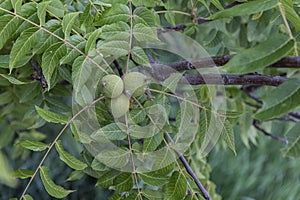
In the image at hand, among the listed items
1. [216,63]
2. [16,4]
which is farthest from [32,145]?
[216,63]

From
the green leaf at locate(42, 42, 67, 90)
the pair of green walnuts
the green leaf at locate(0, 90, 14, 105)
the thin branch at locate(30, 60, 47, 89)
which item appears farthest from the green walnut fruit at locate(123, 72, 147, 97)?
the green leaf at locate(0, 90, 14, 105)

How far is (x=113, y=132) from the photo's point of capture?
64 centimetres

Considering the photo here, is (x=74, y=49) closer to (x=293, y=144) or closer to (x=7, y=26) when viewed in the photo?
(x=7, y=26)

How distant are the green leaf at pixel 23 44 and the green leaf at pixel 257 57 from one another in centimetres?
32

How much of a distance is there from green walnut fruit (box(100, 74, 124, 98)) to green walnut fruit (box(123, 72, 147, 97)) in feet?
0.04

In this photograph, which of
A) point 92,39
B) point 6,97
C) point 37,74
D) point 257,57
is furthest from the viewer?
point 6,97

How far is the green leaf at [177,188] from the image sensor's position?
655 mm

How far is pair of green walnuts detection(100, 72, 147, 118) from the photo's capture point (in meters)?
0.62

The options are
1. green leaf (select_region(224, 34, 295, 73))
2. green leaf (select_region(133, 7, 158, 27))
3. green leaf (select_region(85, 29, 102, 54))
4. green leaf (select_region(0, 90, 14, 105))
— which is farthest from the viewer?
green leaf (select_region(0, 90, 14, 105))

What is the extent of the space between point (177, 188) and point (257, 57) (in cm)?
28

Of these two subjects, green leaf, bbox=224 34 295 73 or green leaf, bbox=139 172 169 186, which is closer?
green leaf, bbox=224 34 295 73

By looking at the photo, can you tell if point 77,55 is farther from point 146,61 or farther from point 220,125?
point 220,125

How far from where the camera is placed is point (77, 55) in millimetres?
651

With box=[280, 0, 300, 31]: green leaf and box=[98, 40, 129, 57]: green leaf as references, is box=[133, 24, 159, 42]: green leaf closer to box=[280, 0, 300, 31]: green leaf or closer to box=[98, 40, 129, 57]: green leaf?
box=[98, 40, 129, 57]: green leaf
